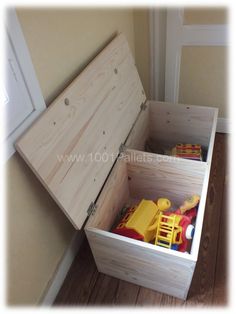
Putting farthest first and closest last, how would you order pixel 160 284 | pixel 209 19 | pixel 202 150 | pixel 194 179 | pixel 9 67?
pixel 202 150 < pixel 209 19 < pixel 194 179 < pixel 160 284 < pixel 9 67

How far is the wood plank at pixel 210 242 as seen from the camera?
1.01m

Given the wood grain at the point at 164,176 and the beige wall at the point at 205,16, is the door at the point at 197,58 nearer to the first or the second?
the beige wall at the point at 205,16

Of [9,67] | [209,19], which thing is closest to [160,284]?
[9,67]

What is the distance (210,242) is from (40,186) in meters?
0.76

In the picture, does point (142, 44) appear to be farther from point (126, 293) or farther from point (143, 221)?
point (126, 293)

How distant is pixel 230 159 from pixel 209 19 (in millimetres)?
729

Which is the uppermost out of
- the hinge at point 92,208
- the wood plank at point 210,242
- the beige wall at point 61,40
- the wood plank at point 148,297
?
the beige wall at point 61,40

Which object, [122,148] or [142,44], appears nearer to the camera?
[122,148]

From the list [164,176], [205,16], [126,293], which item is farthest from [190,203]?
[205,16]

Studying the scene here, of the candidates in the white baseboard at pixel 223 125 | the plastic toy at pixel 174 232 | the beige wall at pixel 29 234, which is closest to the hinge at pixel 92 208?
the beige wall at pixel 29 234

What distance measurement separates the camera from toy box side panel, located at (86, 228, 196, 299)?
0.83 metres

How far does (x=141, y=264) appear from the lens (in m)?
0.90

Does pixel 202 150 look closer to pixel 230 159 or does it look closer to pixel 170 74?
pixel 230 159

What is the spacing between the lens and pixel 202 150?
4.63ft
